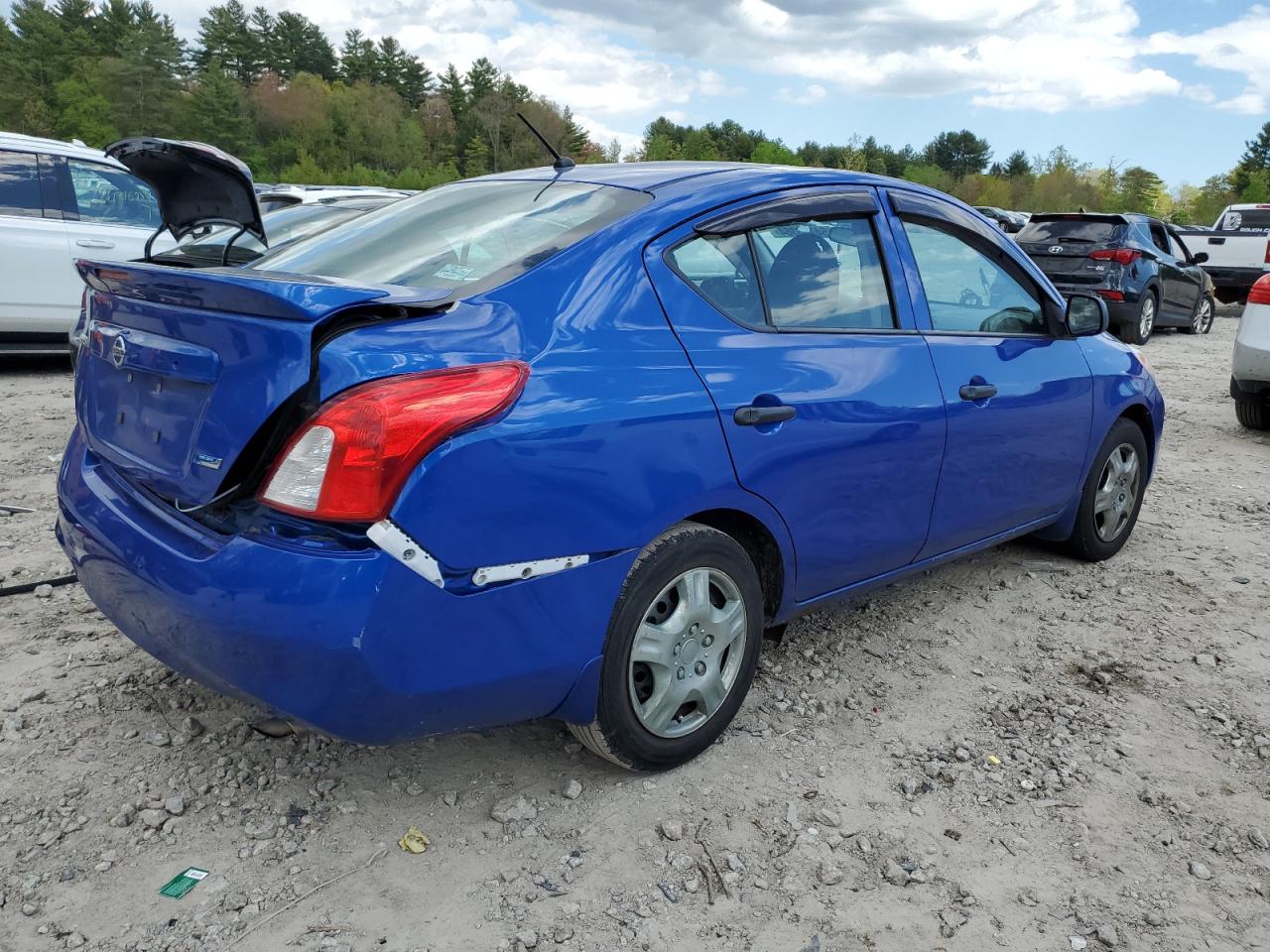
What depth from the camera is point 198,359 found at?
89.8 inches

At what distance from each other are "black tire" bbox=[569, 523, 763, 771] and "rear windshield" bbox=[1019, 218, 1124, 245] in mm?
12244

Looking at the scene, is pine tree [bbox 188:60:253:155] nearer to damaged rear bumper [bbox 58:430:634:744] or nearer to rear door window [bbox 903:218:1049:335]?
rear door window [bbox 903:218:1049:335]

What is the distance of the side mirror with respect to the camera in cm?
414

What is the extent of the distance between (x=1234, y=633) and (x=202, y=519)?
3.71 metres

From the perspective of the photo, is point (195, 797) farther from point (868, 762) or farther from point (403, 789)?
point (868, 762)

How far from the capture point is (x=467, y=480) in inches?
84.2

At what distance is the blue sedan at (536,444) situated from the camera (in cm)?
212

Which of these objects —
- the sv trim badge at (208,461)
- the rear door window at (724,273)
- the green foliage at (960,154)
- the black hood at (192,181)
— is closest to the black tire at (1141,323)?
the rear door window at (724,273)

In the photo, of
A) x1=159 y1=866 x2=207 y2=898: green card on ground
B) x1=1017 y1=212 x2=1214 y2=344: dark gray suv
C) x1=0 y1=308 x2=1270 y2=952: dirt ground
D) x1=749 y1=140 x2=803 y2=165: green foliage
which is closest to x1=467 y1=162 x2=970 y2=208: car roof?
x1=0 y1=308 x2=1270 y2=952: dirt ground

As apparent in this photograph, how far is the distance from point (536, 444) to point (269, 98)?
Answer: 3719 inches

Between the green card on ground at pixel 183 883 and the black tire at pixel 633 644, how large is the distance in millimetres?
919

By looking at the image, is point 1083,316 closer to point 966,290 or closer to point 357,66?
point 966,290

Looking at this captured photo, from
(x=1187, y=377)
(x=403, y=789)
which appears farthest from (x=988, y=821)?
(x=1187, y=377)

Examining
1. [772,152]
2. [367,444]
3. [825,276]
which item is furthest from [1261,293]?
[772,152]
